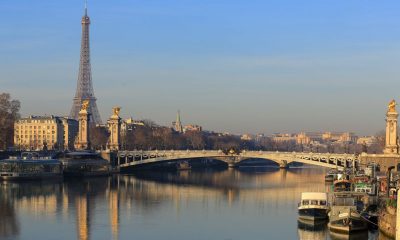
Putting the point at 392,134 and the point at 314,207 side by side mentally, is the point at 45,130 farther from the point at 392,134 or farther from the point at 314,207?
the point at 314,207

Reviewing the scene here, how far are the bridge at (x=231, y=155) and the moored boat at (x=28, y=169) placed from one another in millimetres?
12974

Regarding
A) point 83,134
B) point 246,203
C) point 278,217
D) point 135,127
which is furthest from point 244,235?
point 135,127

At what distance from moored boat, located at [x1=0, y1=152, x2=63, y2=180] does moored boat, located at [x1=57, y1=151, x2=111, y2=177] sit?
3.57 m

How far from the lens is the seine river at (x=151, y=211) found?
115ft

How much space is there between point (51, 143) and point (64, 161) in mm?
60205

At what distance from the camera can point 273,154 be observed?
244 ft

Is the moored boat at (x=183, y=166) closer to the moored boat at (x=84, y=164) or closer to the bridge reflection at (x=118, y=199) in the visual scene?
the moored boat at (x=84, y=164)

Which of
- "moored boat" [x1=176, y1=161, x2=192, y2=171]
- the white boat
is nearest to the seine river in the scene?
the white boat

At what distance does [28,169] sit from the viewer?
6334cm

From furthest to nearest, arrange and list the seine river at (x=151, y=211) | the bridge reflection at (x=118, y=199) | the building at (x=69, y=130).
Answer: the building at (x=69, y=130)
the bridge reflection at (x=118, y=199)
the seine river at (x=151, y=211)

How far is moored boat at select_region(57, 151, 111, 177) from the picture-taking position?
70000 mm

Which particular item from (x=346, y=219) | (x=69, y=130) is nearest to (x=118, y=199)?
(x=346, y=219)

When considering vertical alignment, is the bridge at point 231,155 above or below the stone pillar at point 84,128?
below

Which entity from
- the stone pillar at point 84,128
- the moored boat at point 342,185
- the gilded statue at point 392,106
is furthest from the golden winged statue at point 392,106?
the stone pillar at point 84,128
